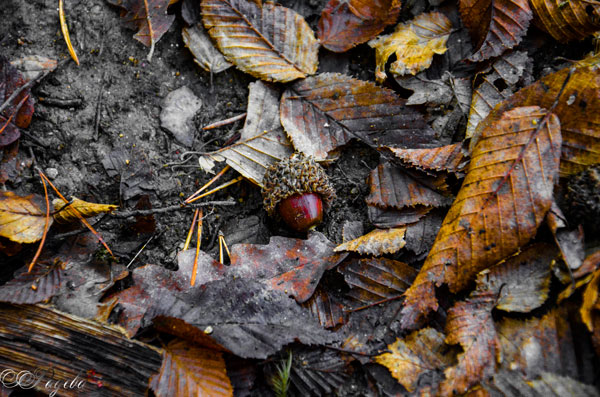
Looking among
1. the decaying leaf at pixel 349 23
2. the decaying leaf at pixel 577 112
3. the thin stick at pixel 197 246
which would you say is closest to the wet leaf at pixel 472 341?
the decaying leaf at pixel 577 112

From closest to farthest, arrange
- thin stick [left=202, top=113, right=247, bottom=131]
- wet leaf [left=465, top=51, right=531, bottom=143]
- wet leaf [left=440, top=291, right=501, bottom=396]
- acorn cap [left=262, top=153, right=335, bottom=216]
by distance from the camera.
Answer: wet leaf [left=440, top=291, right=501, bottom=396] < acorn cap [left=262, top=153, right=335, bottom=216] < wet leaf [left=465, top=51, right=531, bottom=143] < thin stick [left=202, top=113, right=247, bottom=131]

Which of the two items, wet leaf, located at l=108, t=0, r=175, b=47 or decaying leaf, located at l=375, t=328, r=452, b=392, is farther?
wet leaf, located at l=108, t=0, r=175, b=47

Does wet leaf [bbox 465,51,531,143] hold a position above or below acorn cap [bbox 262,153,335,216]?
above

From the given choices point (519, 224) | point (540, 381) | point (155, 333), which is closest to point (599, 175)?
point (519, 224)

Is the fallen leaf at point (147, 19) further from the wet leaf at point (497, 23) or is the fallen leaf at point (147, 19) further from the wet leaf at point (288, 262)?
the wet leaf at point (497, 23)

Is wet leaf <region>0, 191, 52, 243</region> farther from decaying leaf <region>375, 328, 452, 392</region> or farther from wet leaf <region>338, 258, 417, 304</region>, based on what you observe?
decaying leaf <region>375, 328, 452, 392</region>

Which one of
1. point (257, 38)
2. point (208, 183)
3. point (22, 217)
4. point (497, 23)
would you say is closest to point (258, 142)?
point (208, 183)

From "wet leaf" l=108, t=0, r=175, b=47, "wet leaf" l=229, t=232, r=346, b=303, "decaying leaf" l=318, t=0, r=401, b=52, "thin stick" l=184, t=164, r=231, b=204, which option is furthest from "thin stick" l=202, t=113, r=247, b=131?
"wet leaf" l=229, t=232, r=346, b=303
